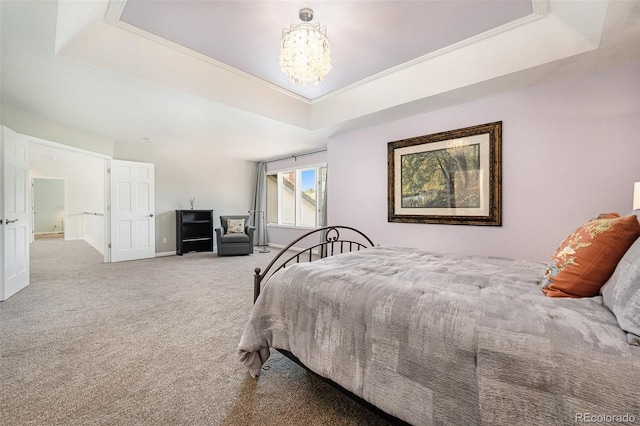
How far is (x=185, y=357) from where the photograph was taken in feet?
6.32

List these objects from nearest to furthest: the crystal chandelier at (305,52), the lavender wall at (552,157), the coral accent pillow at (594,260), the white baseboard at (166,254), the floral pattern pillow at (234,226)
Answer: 1. the coral accent pillow at (594,260)
2. the crystal chandelier at (305,52)
3. the lavender wall at (552,157)
4. the white baseboard at (166,254)
5. the floral pattern pillow at (234,226)

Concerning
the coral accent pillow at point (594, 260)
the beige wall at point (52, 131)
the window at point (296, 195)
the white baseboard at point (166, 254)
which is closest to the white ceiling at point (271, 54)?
the beige wall at point (52, 131)

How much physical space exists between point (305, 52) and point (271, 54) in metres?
1.01

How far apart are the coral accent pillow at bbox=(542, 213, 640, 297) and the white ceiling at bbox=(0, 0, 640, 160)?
5.71ft

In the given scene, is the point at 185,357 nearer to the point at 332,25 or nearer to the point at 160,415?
the point at 160,415

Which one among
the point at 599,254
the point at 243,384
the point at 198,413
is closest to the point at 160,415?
the point at 198,413

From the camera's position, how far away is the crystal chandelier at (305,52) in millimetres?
2059

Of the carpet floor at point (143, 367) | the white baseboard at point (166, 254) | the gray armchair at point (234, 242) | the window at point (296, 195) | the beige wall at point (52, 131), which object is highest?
the beige wall at point (52, 131)

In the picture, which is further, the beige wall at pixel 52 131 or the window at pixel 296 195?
the window at pixel 296 195

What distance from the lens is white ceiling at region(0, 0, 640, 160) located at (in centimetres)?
214

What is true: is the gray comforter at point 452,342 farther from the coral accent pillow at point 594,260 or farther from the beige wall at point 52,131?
the beige wall at point 52,131

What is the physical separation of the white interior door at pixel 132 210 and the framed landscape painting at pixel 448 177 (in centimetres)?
502

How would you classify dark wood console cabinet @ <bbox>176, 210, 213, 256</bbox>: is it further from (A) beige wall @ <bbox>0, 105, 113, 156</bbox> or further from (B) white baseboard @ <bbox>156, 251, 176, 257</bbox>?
(A) beige wall @ <bbox>0, 105, 113, 156</bbox>

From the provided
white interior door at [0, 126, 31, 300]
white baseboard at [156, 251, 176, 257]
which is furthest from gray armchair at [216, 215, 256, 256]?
white interior door at [0, 126, 31, 300]
